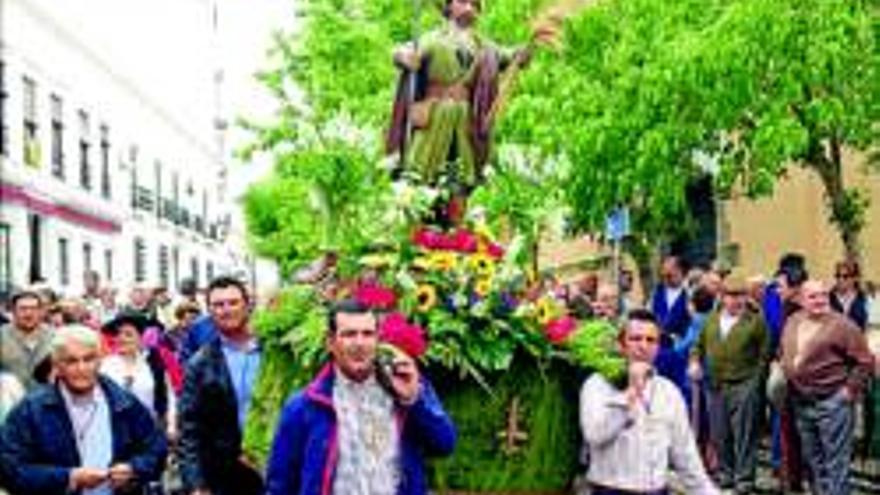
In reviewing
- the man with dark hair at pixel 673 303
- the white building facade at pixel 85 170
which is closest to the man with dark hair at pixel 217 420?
the man with dark hair at pixel 673 303

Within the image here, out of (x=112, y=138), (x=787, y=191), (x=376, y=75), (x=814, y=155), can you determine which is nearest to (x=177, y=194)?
(x=112, y=138)

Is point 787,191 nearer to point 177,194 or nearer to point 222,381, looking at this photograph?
point 222,381

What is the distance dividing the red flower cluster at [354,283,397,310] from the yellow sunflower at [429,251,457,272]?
295mm

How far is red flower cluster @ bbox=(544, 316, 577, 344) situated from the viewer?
26.9 feet

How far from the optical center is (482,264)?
8.46 m

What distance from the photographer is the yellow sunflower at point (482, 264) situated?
8.41 m

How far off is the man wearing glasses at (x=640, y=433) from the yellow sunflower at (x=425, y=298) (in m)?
0.79

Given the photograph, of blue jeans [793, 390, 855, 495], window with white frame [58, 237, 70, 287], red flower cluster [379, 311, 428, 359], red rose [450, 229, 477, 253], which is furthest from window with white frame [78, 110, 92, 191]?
red flower cluster [379, 311, 428, 359]

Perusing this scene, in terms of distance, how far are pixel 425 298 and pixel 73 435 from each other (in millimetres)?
1568

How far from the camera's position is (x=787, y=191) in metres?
25.0

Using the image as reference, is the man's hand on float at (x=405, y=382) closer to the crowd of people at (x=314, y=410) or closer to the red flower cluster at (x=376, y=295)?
the crowd of people at (x=314, y=410)

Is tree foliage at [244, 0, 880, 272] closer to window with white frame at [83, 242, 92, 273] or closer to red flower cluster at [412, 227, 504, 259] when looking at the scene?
red flower cluster at [412, 227, 504, 259]

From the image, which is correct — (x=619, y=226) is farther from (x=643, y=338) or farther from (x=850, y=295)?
(x=643, y=338)

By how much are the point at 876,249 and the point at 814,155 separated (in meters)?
5.54
